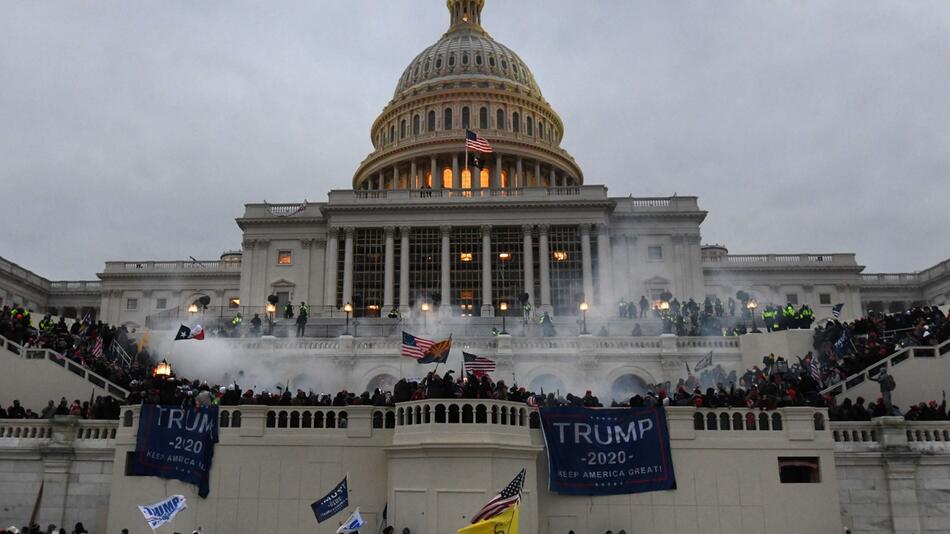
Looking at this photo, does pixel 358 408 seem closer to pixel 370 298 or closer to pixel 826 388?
pixel 826 388

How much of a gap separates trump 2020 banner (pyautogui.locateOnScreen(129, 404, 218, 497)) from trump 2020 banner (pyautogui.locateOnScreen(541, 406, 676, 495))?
980 cm

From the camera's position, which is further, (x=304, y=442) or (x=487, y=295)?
(x=487, y=295)

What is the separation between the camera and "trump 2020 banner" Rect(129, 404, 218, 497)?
25.0 meters

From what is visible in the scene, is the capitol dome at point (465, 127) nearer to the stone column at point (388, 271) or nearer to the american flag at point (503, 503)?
the stone column at point (388, 271)

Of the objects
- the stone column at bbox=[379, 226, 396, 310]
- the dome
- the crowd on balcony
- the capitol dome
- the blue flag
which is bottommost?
the blue flag

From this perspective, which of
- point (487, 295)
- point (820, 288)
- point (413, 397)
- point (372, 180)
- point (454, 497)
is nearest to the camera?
point (454, 497)

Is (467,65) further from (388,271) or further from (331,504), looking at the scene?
(331,504)

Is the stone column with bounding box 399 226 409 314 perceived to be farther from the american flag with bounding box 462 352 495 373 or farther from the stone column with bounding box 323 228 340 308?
the american flag with bounding box 462 352 495 373

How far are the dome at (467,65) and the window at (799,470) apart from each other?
8202cm

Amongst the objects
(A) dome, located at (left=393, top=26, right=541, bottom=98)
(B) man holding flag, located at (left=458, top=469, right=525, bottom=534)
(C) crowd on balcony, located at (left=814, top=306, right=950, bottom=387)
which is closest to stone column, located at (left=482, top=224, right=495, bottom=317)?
(C) crowd on balcony, located at (left=814, top=306, right=950, bottom=387)

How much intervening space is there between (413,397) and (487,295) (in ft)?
148

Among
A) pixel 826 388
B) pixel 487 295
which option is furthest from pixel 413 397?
pixel 487 295

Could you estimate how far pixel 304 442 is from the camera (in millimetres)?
25094

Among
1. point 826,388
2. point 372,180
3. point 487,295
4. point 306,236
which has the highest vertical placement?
point 372,180
